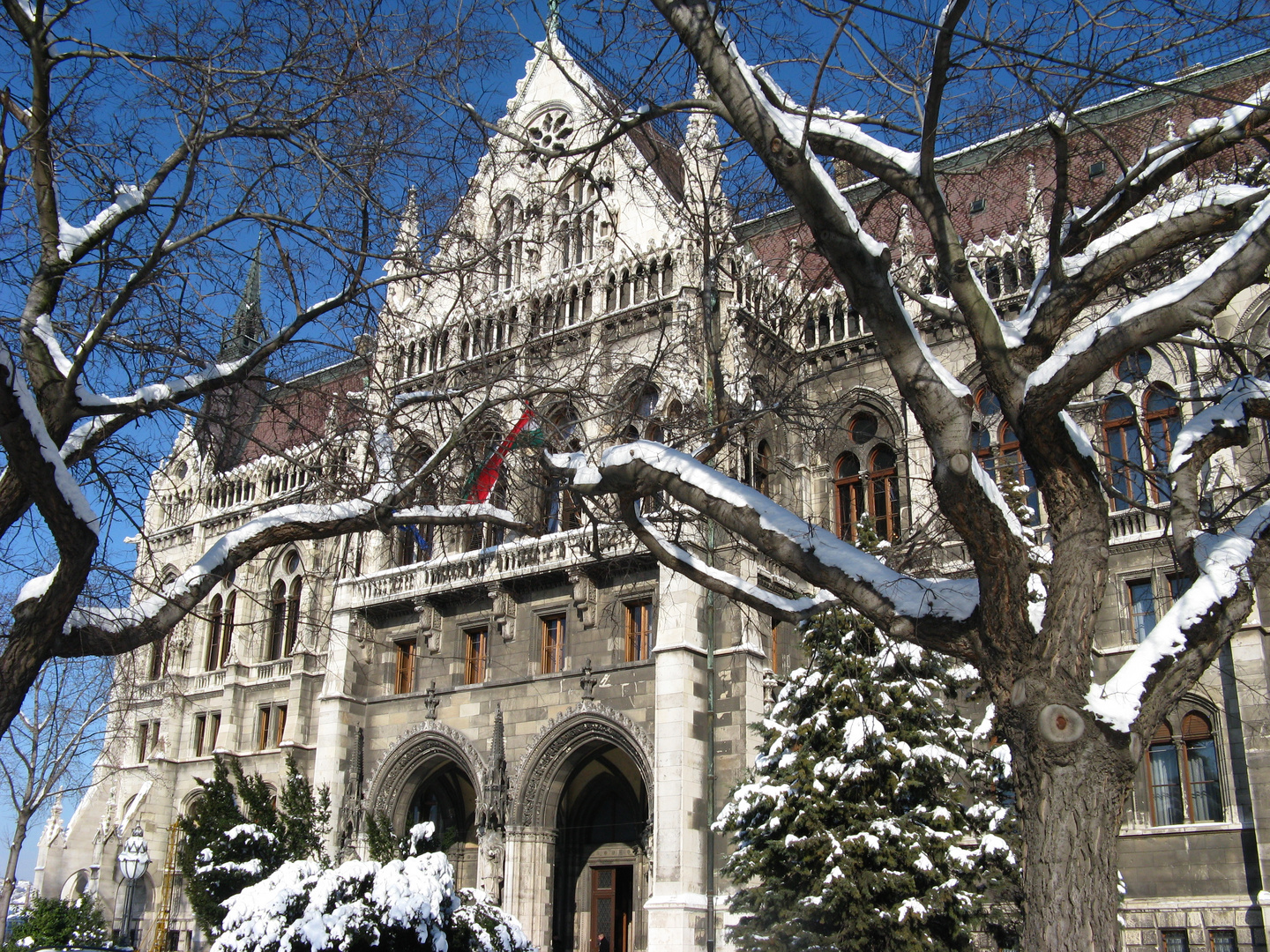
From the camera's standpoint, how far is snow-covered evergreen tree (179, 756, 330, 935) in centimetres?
1527

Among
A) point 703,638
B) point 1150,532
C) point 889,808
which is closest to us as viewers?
point 889,808

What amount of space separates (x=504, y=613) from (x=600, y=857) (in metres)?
5.37

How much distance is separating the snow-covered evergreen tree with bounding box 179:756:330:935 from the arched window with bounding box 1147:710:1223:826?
12687 millimetres

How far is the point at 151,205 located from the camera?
350 inches

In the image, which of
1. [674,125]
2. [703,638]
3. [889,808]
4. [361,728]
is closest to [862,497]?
[703,638]

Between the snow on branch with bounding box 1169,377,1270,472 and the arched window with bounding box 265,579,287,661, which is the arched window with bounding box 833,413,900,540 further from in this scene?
the arched window with bounding box 265,579,287,661

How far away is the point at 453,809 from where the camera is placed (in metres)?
25.8

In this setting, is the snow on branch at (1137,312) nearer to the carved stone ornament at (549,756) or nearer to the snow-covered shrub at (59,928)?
the carved stone ornament at (549,756)

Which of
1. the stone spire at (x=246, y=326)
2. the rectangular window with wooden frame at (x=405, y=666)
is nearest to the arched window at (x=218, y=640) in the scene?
the rectangular window with wooden frame at (x=405, y=666)

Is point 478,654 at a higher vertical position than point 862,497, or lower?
lower

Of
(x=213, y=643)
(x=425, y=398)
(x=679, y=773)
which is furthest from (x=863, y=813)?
(x=213, y=643)

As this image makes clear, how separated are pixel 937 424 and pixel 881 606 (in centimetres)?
108

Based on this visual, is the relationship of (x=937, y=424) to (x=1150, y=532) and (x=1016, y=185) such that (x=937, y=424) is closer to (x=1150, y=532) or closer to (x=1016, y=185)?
(x=1150, y=532)

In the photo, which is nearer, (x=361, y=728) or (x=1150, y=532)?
(x=1150, y=532)
